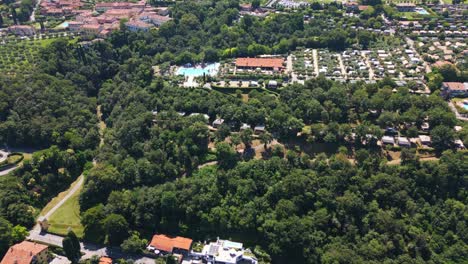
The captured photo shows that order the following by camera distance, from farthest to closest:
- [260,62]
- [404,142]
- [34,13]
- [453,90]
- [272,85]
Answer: [34,13] < [260,62] < [272,85] < [453,90] < [404,142]

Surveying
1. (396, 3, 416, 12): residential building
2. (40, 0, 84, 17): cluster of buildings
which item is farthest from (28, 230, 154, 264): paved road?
(396, 3, 416, 12): residential building

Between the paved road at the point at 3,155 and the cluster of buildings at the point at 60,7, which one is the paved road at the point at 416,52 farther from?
the cluster of buildings at the point at 60,7

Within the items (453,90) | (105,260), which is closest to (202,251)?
(105,260)

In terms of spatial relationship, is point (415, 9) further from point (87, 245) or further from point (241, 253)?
point (87, 245)

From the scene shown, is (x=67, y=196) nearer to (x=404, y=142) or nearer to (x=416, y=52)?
(x=404, y=142)

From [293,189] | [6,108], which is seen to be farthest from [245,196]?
[6,108]

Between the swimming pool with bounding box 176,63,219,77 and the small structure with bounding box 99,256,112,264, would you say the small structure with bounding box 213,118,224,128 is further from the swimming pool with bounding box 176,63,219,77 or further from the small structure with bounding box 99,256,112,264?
the small structure with bounding box 99,256,112,264
